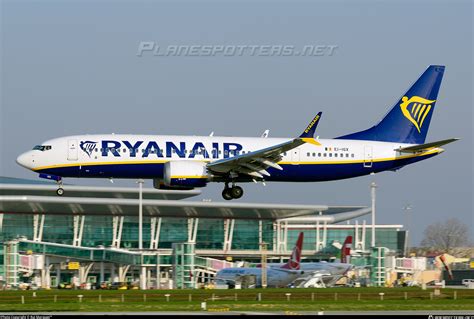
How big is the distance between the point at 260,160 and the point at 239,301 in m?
9.23

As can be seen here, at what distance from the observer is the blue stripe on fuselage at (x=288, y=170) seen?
54719 millimetres

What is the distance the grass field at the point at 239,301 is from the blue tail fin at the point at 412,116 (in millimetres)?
11215

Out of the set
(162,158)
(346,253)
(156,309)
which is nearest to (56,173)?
(162,158)

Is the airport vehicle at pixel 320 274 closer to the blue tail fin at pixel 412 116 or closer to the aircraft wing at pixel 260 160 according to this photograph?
the blue tail fin at pixel 412 116

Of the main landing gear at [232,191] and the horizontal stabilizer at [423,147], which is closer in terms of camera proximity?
the horizontal stabilizer at [423,147]

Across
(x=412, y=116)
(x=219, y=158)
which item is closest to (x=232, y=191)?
(x=219, y=158)

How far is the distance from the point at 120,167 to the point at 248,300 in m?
→ 12.5

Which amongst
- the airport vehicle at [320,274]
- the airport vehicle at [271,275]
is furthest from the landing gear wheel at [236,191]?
the airport vehicle at [320,274]

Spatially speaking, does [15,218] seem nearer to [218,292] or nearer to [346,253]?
[346,253]

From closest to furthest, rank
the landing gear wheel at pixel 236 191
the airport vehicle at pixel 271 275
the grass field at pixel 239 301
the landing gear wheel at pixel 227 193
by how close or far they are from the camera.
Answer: the grass field at pixel 239 301 → the landing gear wheel at pixel 236 191 → the landing gear wheel at pixel 227 193 → the airport vehicle at pixel 271 275

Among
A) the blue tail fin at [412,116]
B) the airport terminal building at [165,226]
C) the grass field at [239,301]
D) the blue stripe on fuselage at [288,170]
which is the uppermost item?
the blue tail fin at [412,116]

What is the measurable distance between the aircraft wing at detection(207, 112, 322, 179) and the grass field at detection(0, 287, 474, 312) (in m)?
8.30

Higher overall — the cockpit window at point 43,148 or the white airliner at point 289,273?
the cockpit window at point 43,148

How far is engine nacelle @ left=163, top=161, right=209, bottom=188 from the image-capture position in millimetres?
54156
